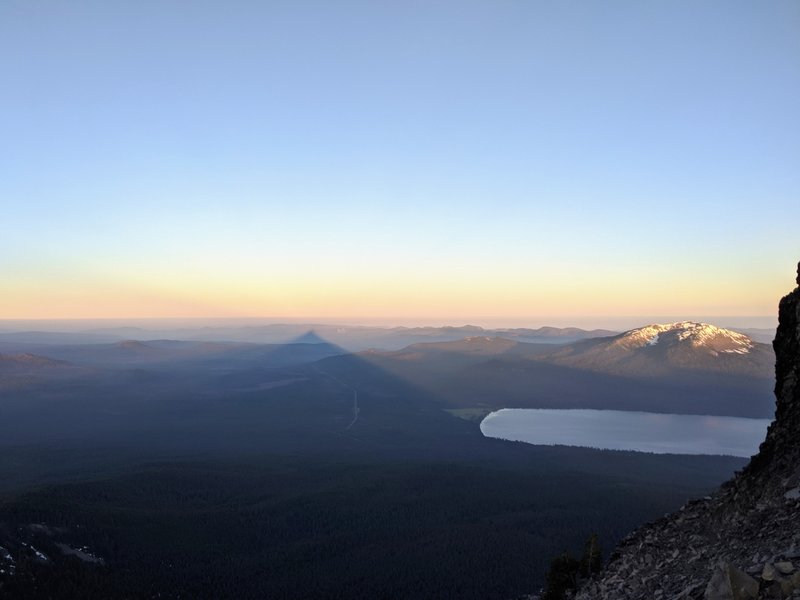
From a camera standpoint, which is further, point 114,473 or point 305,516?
point 114,473

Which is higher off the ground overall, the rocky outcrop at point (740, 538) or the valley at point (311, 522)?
the rocky outcrop at point (740, 538)

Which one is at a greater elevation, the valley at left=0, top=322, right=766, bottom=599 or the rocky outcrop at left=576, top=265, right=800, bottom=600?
the rocky outcrop at left=576, top=265, right=800, bottom=600

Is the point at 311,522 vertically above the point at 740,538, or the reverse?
the point at 740,538

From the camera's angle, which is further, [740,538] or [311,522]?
[311,522]

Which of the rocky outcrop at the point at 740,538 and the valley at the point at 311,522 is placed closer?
the rocky outcrop at the point at 740,538

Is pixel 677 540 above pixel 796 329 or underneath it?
underneath

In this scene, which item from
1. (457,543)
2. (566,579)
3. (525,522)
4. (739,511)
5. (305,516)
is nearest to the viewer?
(739,511)

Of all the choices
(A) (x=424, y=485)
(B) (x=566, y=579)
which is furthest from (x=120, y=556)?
(B) (x=566, y=579)

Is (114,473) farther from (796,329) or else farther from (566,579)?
(796,329)
